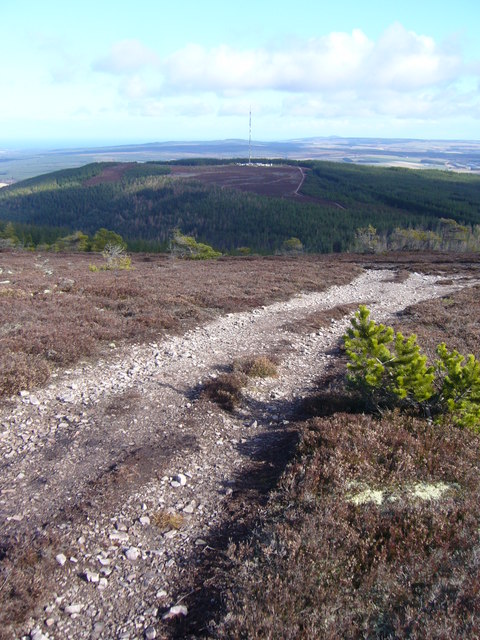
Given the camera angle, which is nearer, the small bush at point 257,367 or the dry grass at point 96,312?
the dry grass at point 96,312

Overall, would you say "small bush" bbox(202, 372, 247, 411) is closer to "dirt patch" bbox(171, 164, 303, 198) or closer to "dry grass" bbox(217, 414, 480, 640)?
"dry grass" bbox(217, 414, 480, 640)

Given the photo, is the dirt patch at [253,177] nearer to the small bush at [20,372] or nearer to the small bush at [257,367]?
the small bush at [257,367]

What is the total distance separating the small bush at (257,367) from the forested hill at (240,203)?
76.0 metres

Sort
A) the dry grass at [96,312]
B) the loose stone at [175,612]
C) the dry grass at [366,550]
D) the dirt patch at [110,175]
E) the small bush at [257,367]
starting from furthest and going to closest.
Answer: the dirt patch at [110,175], the small bush at [257,367], the dry grass at [96,312], the loose stone at [175,612], the dry grass at [366,550]

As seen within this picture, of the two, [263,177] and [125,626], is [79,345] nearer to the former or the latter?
[125,626]

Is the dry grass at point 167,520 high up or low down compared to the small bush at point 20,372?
down

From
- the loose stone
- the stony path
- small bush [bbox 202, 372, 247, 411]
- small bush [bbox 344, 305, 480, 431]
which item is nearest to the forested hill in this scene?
the stony path

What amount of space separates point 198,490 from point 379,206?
138 metres

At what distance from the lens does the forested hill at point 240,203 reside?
10969 centimetres

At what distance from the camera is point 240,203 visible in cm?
12962

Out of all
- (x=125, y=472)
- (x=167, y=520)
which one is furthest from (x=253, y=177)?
(x=167, y=520)

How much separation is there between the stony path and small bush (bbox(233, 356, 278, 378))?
0.94ft

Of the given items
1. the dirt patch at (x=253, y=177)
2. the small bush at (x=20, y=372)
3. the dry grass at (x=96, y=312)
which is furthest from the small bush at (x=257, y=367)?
the dirt patch at (x=253, y=177)

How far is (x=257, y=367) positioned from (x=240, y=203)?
12533 centimetres
